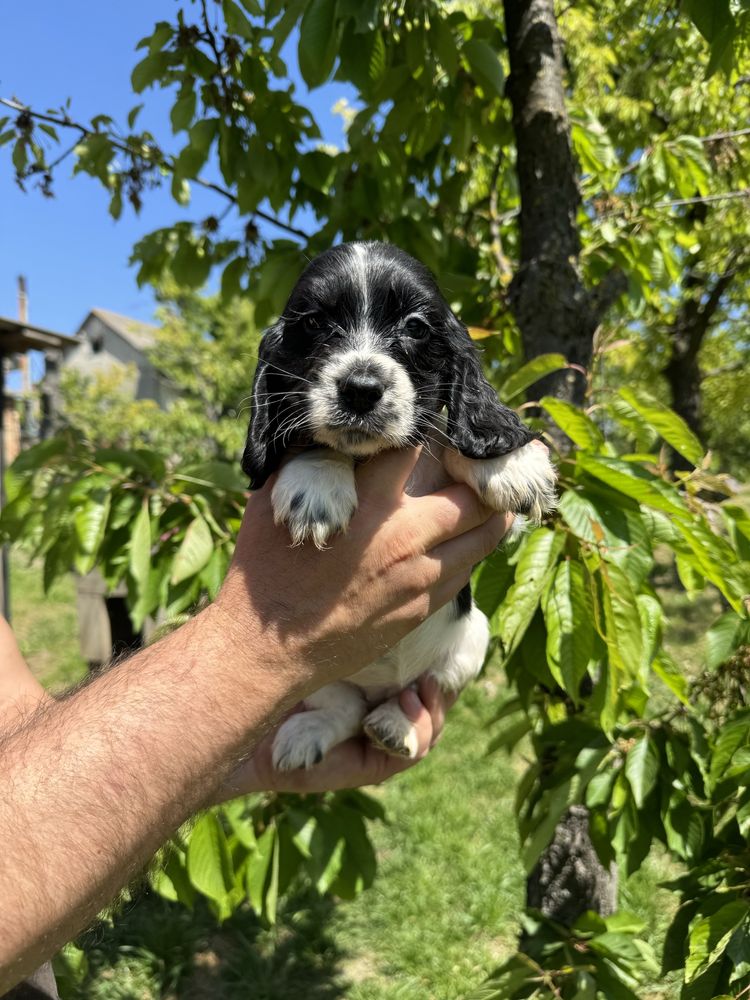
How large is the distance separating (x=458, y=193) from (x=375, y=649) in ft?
8.39

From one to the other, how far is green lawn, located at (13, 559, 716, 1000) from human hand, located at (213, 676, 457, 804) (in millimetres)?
1201

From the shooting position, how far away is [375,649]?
1816mm

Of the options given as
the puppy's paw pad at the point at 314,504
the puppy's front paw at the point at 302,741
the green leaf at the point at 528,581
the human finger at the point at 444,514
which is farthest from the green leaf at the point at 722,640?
the puppy's front paw at the point at 302,741

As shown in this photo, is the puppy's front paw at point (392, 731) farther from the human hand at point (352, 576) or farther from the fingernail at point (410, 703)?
the human hand at point (352, 576)

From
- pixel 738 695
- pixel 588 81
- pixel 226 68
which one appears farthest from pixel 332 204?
pixel 588 81

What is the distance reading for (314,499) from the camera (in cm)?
166

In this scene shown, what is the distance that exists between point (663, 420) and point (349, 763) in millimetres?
1555

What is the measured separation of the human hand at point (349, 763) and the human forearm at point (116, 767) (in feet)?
2.93

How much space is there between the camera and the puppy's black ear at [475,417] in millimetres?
1833

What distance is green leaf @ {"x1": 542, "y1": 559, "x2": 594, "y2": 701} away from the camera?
6.10 feet

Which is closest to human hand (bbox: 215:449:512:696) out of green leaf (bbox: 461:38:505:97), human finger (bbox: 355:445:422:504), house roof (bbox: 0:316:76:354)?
human finger (bbox: 355:445:422:504)

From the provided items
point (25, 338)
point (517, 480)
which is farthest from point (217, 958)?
point (25, 338)

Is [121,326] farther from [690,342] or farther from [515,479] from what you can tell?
[515,479]

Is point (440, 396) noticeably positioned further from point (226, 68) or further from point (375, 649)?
point (226, 68)
